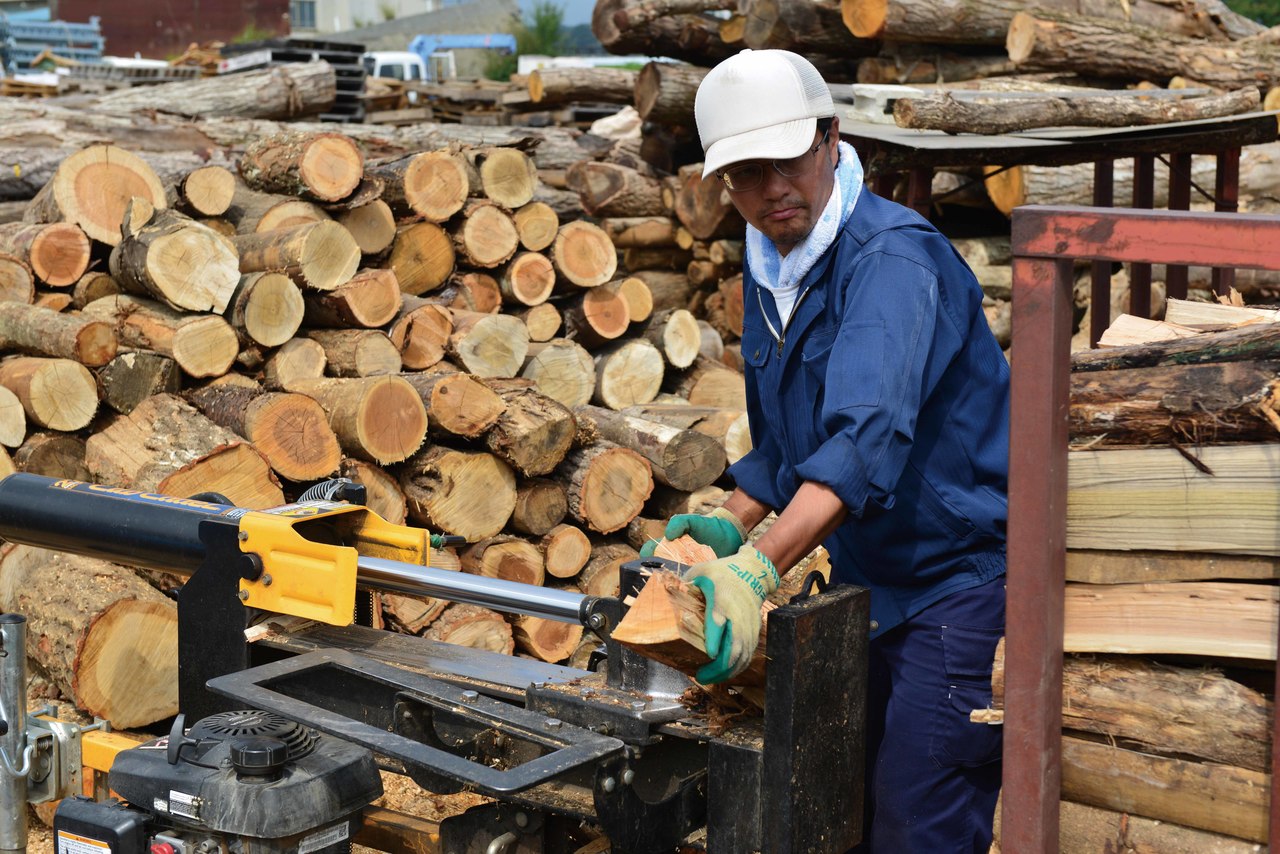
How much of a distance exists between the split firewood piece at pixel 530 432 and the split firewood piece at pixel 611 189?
14.1 ft

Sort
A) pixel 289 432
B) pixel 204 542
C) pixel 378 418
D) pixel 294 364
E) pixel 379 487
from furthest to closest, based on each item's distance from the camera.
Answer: pixel 294 364 → pixel 379 487 → pixel 378 418 → pixel 289 432 → pixel 204 542

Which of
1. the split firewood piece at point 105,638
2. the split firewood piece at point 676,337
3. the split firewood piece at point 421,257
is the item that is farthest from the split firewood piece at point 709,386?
the split firewood piece at point 105,638

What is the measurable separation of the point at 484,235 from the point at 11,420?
2910 millimetres

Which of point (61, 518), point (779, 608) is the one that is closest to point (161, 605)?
point (61, 518)

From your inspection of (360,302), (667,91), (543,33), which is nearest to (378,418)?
(360,302)

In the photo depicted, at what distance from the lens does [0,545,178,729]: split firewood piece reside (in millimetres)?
4445

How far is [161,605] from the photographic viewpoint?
4602 mm

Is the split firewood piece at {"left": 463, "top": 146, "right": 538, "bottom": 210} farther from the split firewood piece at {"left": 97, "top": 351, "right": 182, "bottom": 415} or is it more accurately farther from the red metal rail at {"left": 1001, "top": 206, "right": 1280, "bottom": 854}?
the red metal rail at {"left": 1001, "top": 206, "right": 1280, "bottom": 854}

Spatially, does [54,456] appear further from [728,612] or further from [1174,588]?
[1174,588]

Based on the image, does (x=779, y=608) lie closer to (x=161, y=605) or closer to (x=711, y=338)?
(x=161, y=605)

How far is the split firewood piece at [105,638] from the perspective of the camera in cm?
445

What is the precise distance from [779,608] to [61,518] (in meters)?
1.99

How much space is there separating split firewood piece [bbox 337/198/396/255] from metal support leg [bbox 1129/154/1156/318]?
4.14 metres

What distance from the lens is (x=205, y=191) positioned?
710 centimetres
